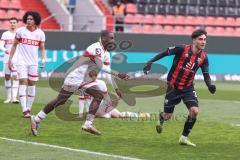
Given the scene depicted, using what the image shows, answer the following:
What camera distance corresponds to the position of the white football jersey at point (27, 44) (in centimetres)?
1341

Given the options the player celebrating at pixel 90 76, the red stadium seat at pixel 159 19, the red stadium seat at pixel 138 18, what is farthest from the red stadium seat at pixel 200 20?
the player celebrating at pixel 90 76

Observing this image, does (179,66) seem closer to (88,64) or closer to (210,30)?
(88,64)

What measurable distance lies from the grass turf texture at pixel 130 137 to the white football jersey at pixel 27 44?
3.73 ft

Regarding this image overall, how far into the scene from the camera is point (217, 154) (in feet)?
30.6

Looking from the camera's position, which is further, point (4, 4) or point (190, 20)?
point (190, 20)

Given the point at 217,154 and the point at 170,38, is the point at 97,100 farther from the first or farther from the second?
the point at 170,38

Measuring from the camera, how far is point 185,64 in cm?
1027

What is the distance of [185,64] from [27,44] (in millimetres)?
4273

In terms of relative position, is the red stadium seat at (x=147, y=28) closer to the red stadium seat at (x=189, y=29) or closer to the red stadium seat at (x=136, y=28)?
the red stadium seat at (x=136, y=28)

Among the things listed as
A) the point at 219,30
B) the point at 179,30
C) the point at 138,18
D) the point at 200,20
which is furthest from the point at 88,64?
the point at 200,20

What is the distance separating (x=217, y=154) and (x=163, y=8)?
2582 centimetres

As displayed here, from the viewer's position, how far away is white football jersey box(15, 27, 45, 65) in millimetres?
13414

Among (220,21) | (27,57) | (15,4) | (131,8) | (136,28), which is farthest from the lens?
(220,21)

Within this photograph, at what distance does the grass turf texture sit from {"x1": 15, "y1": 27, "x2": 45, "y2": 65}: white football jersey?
3.73ft
